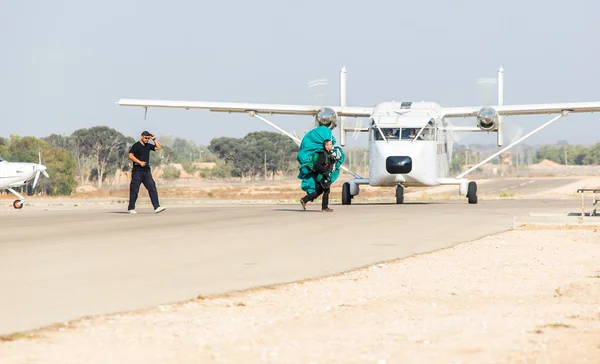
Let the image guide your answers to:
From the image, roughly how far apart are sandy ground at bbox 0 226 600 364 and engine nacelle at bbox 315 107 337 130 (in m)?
23.8

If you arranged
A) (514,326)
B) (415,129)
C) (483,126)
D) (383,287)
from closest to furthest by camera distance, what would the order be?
(514,326) < (383,287) < (415,129) < (483,126)

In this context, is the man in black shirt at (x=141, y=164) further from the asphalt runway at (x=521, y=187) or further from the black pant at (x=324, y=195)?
the asphalt runway at (x=521, y=187)

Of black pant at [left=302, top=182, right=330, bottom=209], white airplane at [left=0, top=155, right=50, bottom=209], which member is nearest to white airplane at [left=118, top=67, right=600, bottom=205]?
white airplane at [left=0, top=155, right=50, bottom=209]

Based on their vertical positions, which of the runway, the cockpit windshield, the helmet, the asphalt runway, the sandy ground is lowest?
the sandy ground

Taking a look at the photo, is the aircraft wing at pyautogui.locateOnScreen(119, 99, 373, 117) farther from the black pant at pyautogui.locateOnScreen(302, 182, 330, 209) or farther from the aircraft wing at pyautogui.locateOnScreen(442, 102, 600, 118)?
the black pant at pyautogui.locateOnScreen(302, 182, 330, 209)

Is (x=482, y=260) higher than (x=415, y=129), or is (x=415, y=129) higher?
(x=415, y=129)

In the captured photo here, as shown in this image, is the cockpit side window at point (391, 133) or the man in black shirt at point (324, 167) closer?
the man in black shirt at point (324, 167)

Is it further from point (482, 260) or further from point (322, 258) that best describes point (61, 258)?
point (482, 260)

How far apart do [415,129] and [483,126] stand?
476cm

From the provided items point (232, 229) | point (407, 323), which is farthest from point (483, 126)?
point (407, 323)

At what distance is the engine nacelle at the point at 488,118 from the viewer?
35500mm

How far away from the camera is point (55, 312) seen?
7746mm

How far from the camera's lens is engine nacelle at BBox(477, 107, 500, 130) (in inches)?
1398

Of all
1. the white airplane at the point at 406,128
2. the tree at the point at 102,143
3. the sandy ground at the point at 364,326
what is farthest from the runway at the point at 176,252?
the tree at the point at 102,143
